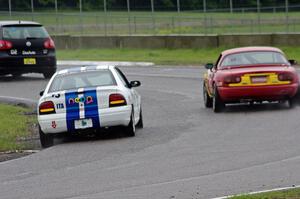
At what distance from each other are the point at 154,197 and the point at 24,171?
3.30 meters

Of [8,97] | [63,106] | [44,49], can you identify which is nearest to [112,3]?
[44,49]

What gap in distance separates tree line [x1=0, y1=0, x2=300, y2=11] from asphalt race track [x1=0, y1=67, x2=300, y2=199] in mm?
26986

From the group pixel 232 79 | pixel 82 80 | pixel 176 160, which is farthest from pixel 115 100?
pixel 232 79

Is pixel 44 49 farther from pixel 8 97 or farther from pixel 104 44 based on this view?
pixel 104 44

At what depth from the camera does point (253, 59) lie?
20.1 m

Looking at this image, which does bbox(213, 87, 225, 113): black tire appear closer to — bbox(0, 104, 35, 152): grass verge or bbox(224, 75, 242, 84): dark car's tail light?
bbox(224, 75, 242, 84): dark car's tail light

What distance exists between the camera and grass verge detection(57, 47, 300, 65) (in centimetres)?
3941

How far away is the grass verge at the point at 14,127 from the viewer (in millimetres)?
16219

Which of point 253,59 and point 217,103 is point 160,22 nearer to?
point 253,59

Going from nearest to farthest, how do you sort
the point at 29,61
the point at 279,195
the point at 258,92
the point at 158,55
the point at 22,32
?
the point at 279,195 < the point at 258,92 < the point at 29,61 < the point at 22,32 < the point at 158,55

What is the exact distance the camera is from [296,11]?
46.3 m

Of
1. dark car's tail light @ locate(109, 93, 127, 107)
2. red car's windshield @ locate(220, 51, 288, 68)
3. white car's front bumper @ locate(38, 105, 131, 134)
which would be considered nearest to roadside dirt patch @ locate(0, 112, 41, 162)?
white car's front bumper @ locate(38, 105, 131, 134)

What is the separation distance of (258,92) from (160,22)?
109ft

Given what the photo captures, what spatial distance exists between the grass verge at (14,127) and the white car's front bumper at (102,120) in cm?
56
